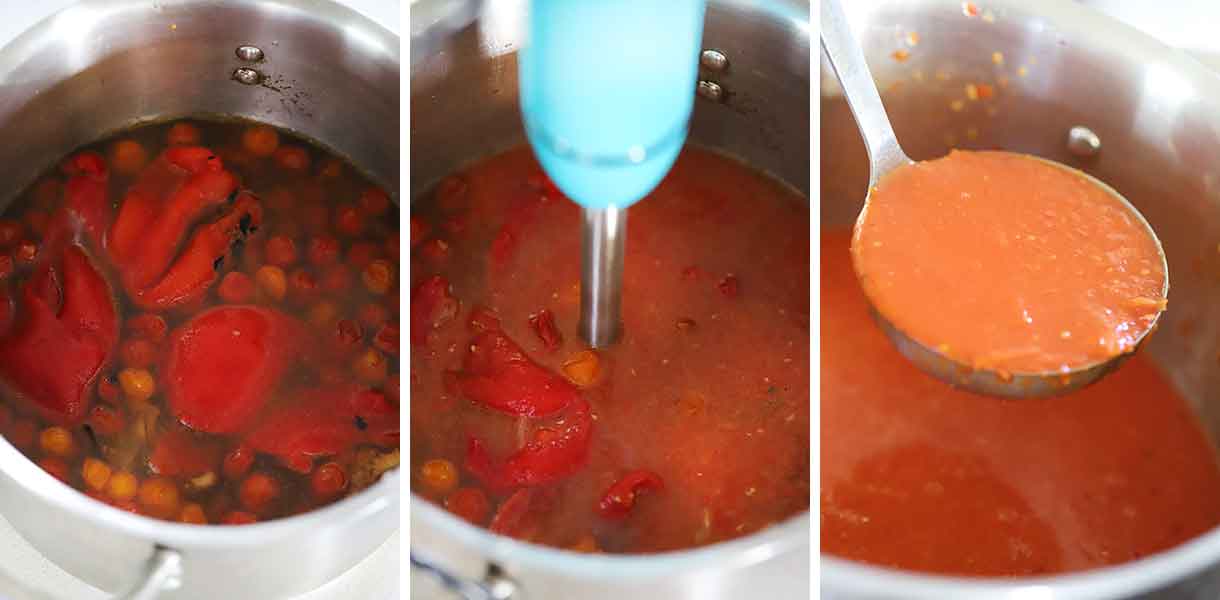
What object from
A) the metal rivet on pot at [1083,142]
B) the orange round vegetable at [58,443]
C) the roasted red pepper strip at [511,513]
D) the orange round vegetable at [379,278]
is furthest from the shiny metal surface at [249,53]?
the metal rivet on pot at [1083,142]

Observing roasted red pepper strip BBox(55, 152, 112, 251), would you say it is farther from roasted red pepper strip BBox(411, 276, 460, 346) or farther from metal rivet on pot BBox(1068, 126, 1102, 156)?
metal rivet on pot BBox(1068, 126, 1102, 156)

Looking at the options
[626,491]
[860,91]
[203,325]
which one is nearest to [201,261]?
[203,325]

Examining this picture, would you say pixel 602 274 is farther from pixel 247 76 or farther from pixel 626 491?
pixel 247 76

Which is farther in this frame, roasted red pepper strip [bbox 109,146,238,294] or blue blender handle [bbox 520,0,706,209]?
roasted red pepper strip [bbox 109,146,238,294]

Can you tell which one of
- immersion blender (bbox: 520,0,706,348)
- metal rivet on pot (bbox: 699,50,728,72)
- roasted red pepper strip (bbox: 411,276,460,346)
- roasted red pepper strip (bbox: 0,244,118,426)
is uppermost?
immersion blender (bbox: 520,0,706,348)

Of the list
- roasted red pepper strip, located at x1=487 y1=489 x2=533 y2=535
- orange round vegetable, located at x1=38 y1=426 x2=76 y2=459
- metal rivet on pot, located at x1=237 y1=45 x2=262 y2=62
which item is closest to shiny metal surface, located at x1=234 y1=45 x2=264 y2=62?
metal rivet on pot, located at x1=237 y1=45 x2=262 y2=62

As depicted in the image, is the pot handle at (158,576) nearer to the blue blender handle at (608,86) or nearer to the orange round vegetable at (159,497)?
the orange round vegetable at (159,497)
